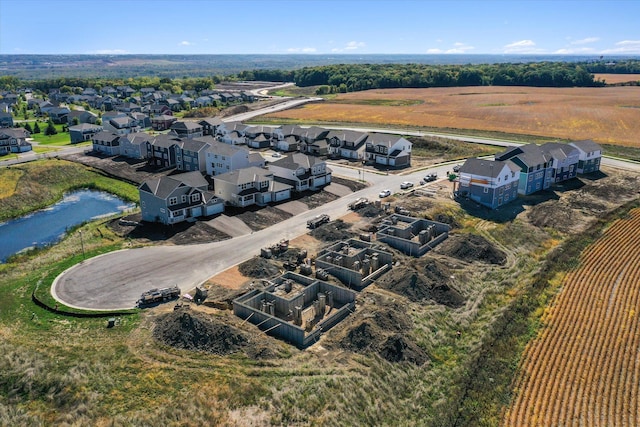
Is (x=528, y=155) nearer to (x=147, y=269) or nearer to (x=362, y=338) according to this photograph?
(x=362, y=338)

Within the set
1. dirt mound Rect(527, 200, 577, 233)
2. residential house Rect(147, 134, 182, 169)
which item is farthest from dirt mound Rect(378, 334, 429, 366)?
residential house Rect(147, 134, 182, 169)

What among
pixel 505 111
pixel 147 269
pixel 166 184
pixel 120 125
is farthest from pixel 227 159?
pixel 505 111

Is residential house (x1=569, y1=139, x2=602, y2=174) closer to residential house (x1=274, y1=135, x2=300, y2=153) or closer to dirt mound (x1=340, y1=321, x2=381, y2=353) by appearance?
residential house (x1=274, y1=135, x2=300, y2=153)

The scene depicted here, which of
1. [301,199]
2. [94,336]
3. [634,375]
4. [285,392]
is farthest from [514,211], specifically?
[94,336]

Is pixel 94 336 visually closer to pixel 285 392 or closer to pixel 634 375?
pixel 285 392

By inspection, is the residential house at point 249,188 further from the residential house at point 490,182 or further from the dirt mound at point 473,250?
the residential house at point 490,182
